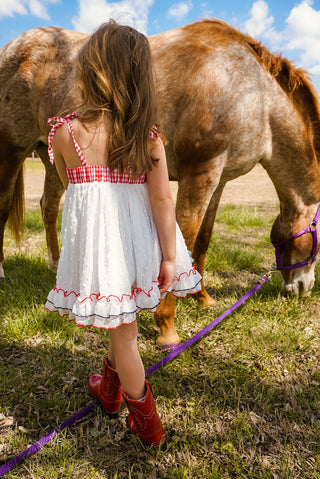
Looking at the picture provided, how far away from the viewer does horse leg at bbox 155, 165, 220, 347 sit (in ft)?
7.17

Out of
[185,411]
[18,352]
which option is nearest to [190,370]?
[185,411]

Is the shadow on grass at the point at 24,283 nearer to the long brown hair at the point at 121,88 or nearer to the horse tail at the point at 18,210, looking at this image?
the horse tail at the point at 18,210

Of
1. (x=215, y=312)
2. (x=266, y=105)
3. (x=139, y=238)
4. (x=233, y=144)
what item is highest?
(x=266, y=105)

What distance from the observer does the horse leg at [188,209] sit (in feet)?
7.17

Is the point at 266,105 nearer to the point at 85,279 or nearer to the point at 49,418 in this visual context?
the point at 85,279

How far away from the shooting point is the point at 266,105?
2.30m

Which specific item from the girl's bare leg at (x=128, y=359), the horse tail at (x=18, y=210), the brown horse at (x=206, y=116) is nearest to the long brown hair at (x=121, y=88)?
the girl's bare leg at (x=128, y=359)

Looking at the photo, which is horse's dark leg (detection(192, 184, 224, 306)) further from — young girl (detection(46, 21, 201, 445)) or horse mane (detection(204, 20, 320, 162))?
young girl (detection(46, 21, 201, 445))

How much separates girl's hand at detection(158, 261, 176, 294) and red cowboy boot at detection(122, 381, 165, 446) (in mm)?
465

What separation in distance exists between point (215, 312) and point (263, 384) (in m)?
0.82

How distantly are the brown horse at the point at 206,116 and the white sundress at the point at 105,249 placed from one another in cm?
93

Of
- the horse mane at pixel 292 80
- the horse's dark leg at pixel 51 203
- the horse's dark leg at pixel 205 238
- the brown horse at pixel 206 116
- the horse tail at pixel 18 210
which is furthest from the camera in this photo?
the horse's dark leg at pixel 51 203

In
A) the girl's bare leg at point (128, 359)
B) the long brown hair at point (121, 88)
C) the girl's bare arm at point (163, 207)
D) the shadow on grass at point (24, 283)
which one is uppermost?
the long brown hair at point (121, 88)

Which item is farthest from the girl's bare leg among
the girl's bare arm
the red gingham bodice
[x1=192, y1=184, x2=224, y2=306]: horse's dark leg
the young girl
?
[x1=192, y1=184, x2=224, y2=306]: horse's dark leg
